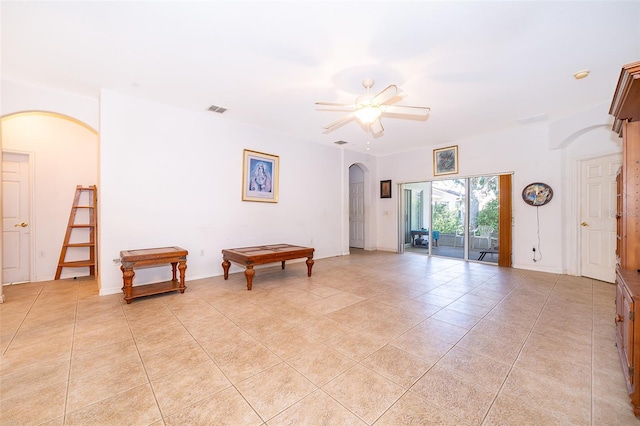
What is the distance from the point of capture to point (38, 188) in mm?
4559

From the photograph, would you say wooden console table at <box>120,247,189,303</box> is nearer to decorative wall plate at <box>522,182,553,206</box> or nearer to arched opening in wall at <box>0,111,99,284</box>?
arched opening in wall at <box>0,111,99,284</box>

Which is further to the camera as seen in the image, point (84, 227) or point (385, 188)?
point (385, 188)

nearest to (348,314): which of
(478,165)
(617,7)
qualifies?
(617,7)

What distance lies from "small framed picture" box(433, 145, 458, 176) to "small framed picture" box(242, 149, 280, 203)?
13.8ft

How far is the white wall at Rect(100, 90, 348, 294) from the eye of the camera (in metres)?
3.88

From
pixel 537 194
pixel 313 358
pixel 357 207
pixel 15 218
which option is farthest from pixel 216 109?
pixel 537 194

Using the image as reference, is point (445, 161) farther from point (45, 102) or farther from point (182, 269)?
point (45, 102)

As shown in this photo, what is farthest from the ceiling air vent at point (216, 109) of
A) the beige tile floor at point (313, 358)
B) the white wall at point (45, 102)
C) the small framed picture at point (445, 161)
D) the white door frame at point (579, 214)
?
the white door frame at point (579, 214)

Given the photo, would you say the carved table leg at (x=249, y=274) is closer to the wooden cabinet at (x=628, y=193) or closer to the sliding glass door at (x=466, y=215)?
the wooden cabinet at (x=628, y=193)

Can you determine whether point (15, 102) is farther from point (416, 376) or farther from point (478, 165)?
point (478, 165)

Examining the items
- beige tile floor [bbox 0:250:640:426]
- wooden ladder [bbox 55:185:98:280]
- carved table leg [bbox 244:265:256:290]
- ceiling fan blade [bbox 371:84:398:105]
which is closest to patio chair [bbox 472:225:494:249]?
beige tile floor [bbox 0:250:640:426]

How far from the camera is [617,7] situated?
86.7 inches

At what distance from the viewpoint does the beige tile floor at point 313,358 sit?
1584 mm

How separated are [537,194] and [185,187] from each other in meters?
6.90
